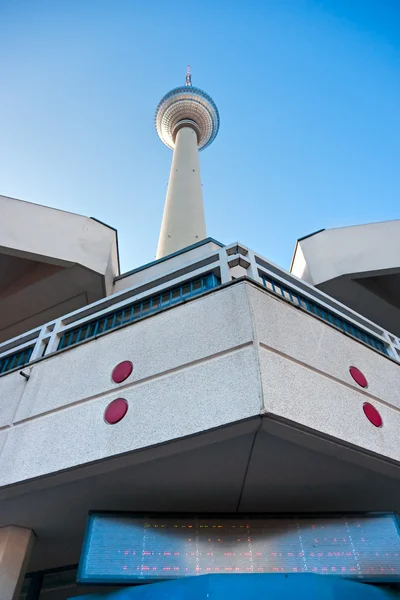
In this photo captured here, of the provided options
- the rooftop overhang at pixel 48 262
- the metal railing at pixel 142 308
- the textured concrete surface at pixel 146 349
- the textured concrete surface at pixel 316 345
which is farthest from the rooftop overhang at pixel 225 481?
the rooftop overhang at pixel 48 262

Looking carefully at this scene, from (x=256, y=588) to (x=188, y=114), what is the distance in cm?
2996

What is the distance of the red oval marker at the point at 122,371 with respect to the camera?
4.58 meters

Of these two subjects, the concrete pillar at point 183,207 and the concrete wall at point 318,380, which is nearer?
the concrete wall at point 318,380

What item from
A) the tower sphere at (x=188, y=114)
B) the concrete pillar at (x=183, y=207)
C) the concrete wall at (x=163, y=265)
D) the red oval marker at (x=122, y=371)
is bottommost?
the red oval marker at (x=122, y=371)

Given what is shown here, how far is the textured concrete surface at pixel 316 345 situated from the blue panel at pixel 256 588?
164 centimetres

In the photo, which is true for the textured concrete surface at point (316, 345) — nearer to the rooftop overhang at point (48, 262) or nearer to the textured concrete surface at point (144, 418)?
the textured concrete surface at point (144, 418)

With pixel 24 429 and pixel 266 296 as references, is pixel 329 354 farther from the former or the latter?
pixel 24 429

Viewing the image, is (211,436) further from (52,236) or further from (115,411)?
(52,236)

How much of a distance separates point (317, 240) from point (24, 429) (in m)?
7.04

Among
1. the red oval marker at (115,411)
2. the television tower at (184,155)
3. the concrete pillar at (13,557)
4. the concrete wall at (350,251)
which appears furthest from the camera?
the television tower at (184,155)

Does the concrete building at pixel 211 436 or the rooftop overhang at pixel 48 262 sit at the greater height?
the rooftop overhang at pixel 48 262

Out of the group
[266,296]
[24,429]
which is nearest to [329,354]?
[266,296]

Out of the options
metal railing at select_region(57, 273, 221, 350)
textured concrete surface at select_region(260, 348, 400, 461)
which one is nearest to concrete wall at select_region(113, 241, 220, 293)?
metal railing at select_region(57, 273, 221, 350)

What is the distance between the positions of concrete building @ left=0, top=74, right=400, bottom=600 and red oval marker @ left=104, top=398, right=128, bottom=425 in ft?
0.05
